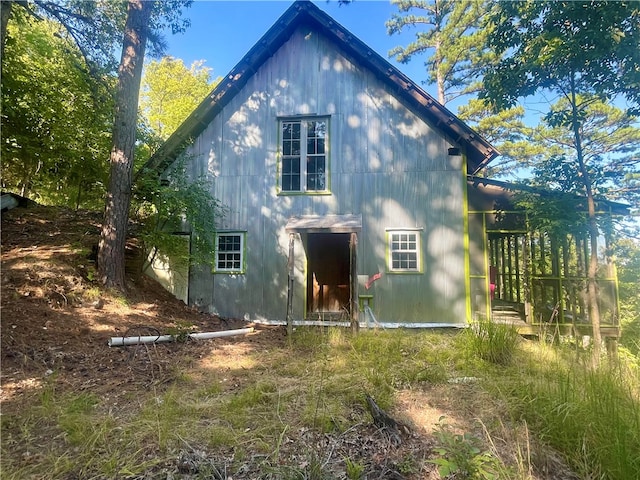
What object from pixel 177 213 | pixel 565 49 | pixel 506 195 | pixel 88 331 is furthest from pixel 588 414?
pixel 177 213

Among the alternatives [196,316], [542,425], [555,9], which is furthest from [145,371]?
[555,9]

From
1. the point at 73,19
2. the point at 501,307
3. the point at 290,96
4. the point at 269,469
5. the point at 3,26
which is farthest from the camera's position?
the point at 501,307

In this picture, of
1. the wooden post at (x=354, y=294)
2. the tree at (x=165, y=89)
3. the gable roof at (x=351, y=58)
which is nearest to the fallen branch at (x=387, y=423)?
the wooden post at (x=354, y=294)

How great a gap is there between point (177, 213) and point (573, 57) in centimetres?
901

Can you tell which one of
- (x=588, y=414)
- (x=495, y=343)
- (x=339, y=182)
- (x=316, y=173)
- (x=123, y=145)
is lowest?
(x=588, y=414)

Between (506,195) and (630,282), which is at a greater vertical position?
(506,195)

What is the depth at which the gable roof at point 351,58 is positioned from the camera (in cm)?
828

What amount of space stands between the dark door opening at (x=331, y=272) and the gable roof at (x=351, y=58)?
14.9ft

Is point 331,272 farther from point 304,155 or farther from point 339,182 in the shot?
point 304,155

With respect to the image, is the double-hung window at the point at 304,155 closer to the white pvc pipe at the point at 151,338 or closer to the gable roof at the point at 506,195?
the gable roof at the point at 506,195

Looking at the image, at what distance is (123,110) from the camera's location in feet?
24.4

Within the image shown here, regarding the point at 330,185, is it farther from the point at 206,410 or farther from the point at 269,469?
the point at 269,469

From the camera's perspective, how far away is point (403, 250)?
8523mm

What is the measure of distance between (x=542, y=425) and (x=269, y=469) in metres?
2.58
